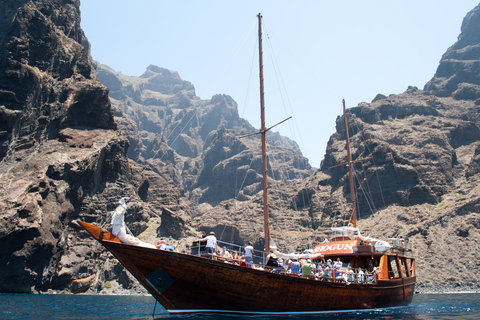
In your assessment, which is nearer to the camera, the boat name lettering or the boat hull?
the boat hull

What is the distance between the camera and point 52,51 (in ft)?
175

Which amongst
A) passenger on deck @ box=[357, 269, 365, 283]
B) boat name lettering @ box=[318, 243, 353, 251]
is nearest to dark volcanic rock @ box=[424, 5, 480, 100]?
boat name lettering @ box=[318, 243, 353, 251]

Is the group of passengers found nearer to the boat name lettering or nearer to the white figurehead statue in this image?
the boat name lettering

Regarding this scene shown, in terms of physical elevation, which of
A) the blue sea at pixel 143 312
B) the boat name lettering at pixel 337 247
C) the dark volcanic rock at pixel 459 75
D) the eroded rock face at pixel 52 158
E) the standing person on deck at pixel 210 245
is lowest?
the blue sea at pixel 143 312

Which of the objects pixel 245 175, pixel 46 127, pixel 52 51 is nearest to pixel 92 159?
pixel 46 127

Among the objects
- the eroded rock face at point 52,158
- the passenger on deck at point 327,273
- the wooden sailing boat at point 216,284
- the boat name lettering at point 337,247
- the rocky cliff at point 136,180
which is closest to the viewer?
the wooden sailing boat at point 216,284

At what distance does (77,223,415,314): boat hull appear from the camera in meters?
14.0

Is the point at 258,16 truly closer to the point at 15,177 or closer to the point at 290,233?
the point at 15,177

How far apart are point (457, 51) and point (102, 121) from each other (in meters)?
130

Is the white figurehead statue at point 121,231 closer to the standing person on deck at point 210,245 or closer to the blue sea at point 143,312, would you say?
the standing person on deck at point 210,245

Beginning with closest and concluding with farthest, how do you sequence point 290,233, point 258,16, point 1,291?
point 258,16 → point 1,291 → point 290,233

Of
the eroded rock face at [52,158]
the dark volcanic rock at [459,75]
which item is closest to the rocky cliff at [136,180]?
the eroded rock face at [52,158]

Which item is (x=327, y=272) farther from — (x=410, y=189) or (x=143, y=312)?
(x=410, y=189)

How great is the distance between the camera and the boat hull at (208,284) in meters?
14.0
